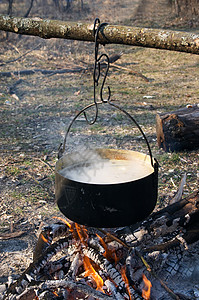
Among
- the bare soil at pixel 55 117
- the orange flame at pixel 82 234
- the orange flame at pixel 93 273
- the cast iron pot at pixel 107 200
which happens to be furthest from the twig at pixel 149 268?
the bare soil at pixel 55 117

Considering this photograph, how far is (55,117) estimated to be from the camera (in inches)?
260

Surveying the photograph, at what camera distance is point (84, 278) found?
2.33 m

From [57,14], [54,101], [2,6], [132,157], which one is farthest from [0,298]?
[2,6]

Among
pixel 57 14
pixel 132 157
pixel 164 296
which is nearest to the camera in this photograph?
pixel 164 296

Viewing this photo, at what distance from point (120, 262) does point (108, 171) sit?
0.67m

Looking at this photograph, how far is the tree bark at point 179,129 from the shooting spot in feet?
15.8

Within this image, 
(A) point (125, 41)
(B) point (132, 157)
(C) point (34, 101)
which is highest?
(A) point (125, 41)

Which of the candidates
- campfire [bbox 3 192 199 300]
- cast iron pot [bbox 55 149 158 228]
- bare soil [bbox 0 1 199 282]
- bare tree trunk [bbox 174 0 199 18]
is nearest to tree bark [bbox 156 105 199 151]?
bare soil [bbox 0 1 199 282]

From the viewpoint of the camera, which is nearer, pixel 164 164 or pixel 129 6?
pixel 164 164

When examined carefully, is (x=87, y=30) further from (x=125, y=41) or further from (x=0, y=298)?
(x=0, y=298)

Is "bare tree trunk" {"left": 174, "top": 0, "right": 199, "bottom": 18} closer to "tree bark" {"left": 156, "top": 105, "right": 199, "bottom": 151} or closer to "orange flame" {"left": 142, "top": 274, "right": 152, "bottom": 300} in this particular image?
"tree bark" {"left": 156, "top": 105, "right": 199, "bottom": 151}

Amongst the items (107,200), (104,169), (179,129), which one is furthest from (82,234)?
(179,129)

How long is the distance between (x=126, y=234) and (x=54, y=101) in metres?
5.44

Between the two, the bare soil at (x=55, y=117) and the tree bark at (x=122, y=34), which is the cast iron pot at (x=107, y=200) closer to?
the tree bark at (x=122, y=34)
